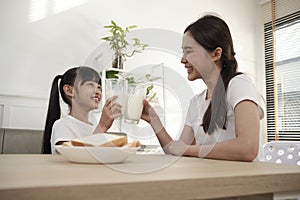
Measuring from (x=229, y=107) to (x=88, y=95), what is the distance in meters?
0.90

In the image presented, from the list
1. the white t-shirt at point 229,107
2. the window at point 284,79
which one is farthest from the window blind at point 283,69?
the white t-shirt at point 229,107

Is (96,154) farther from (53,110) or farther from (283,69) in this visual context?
(283,69)

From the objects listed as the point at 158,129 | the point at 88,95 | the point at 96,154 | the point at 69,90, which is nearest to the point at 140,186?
the point at 96,154

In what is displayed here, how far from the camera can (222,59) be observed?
1276 millimetres

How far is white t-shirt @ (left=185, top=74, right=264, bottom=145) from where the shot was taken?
106cm

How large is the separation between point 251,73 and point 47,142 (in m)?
2.23

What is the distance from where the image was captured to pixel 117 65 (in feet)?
6.82

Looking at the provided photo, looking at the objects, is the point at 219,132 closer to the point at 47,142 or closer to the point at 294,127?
the point at 47,142

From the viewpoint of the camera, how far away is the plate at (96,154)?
0.59m

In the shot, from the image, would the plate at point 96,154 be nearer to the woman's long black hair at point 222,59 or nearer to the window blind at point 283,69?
the woman's long black hair at point 222,59

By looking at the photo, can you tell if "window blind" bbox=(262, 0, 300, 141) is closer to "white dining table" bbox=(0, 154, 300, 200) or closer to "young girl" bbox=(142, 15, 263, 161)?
"young girl" bbox=(142, 15, 263, 161)

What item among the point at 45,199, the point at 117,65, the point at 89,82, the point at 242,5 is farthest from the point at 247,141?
the point at 242,5

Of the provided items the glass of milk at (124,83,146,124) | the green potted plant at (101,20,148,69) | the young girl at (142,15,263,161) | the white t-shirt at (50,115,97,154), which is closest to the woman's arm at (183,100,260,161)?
the young girl at (142,15,263,161)

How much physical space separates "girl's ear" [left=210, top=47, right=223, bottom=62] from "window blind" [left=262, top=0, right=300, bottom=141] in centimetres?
171
